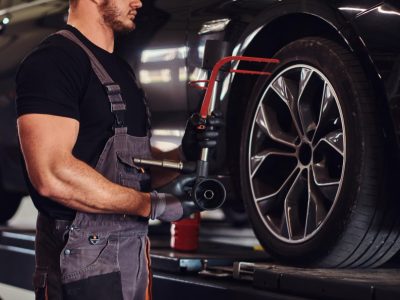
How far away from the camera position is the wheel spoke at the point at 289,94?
9.01 ft

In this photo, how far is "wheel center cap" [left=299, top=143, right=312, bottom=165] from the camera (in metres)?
2.69

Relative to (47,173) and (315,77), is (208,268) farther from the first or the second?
(47,173)

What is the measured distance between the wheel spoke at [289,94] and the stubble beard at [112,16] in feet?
2.17

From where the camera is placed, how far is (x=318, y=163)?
8.65 feet

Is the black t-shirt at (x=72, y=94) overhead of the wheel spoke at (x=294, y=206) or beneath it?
overhead

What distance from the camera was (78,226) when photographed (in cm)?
215

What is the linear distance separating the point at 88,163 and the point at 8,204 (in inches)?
112

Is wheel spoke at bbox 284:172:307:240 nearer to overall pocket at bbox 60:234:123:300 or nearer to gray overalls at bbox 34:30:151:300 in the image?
gray overalls at bbox 34:30:151:300

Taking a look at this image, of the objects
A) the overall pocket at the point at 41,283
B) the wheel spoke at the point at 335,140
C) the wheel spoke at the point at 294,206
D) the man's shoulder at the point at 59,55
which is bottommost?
the overall pocket at the point at 41,283

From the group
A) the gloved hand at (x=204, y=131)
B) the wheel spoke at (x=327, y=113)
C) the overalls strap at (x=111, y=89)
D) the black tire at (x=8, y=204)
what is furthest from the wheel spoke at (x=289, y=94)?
the black tire at (x=8, y=204)

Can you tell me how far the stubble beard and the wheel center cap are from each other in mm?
721

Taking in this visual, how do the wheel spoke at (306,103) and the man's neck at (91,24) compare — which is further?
the wheel spoke at (306,103)

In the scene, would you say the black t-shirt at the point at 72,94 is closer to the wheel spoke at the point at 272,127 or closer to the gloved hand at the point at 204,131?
the gloved hand at the point at 204,131

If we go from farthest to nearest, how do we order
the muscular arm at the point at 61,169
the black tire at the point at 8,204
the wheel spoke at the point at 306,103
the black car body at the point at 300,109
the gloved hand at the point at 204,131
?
1. the black tire at the point at 8,204
2. the wheel spoke at the point at 306,103
3. the black car body at the point at 300,109
4. the gloved hand at the point at 204,131
5. the muscular arm at the point at 61,169
